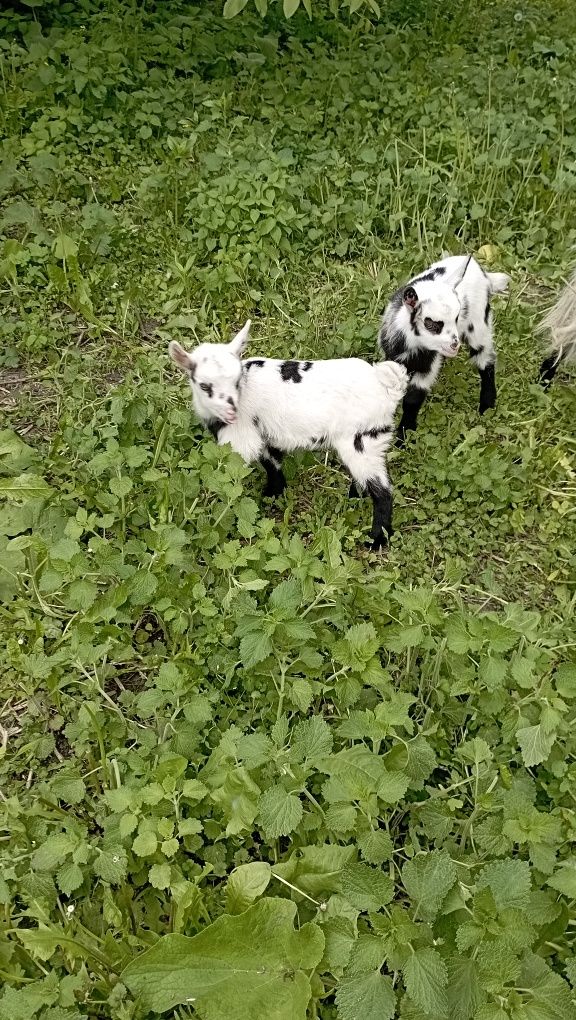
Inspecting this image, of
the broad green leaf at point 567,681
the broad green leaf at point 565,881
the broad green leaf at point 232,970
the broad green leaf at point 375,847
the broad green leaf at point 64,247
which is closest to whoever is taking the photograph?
the broad green leaf at point 232,970

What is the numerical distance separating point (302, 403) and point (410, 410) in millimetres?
868

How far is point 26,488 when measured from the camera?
3596mm

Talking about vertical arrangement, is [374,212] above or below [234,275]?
above

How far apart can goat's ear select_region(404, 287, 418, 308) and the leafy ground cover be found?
731 millimetres

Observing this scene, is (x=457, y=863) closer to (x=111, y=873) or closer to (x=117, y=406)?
(x=111, y=873)

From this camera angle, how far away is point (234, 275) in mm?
4836

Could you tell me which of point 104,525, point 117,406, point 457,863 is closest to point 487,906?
point 457,863

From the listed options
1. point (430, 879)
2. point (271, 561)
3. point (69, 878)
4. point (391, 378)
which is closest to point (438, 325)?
point (391, 378)

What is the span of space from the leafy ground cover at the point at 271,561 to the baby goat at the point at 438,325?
27 cm

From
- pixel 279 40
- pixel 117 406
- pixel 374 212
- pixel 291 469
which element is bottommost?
pixel 291 469

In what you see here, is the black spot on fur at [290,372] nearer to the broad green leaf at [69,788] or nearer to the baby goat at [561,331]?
the baby goat at [561,331]

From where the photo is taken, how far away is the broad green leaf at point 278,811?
244cm

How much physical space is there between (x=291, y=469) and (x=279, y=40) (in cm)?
458

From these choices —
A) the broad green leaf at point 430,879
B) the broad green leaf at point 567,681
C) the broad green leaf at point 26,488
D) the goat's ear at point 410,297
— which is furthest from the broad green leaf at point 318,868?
the goat's ear at point 410,297
